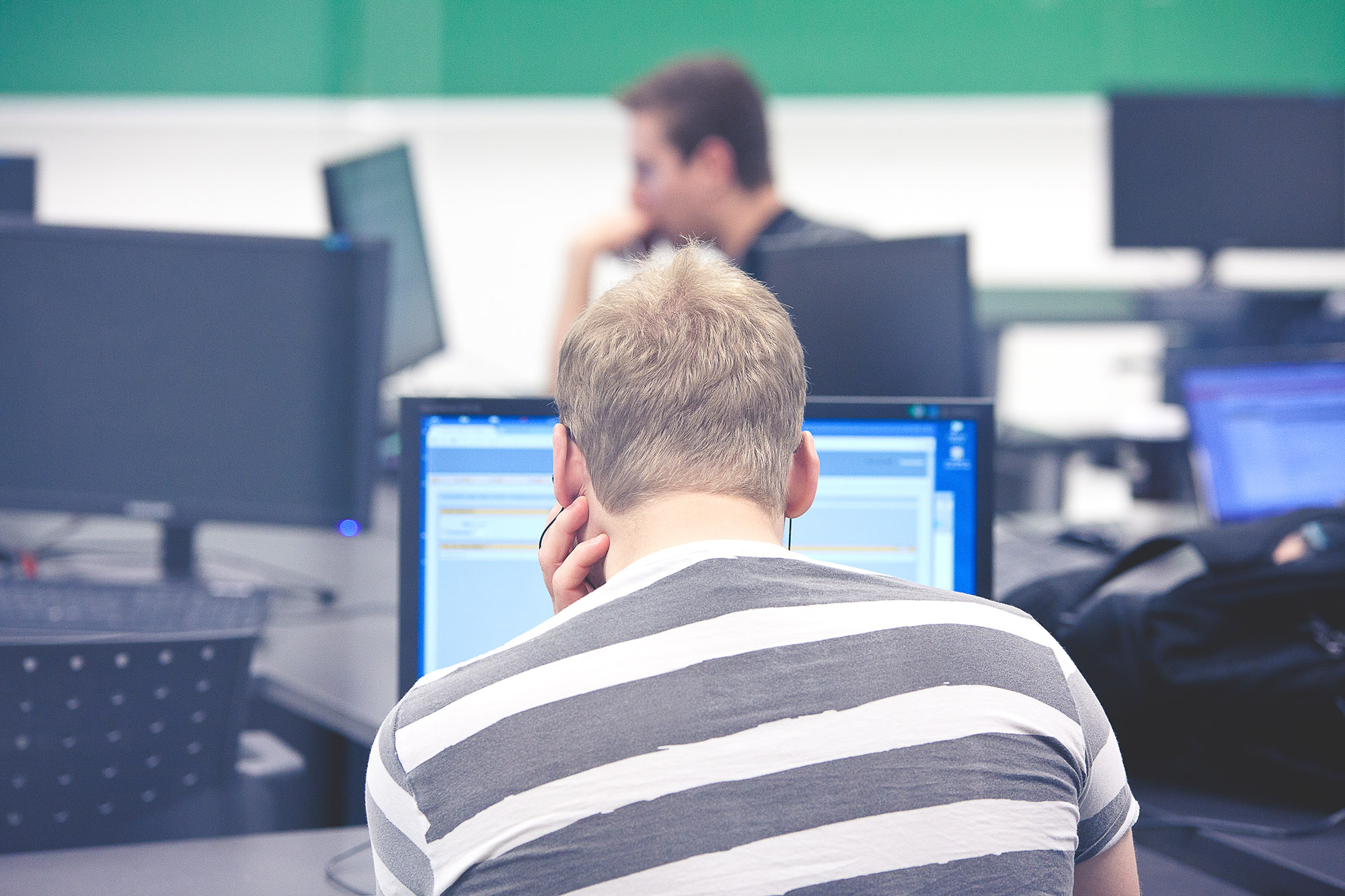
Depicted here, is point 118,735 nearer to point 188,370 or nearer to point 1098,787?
point 188,370

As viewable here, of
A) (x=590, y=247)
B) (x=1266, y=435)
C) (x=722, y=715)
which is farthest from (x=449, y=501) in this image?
(x=590, y=247)

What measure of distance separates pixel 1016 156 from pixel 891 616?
400 cm

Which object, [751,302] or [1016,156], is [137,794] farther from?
[1016,156]

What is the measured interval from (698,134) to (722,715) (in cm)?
168

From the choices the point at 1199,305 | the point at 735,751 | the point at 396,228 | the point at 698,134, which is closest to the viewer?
the point at 735,751

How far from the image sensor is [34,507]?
158 centimetres

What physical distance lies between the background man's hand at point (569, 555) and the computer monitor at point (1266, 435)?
1.38 metres

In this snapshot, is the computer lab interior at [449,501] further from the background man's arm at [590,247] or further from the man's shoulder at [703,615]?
the man's shoulder at [703,615]

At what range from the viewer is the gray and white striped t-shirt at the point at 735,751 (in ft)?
2.05

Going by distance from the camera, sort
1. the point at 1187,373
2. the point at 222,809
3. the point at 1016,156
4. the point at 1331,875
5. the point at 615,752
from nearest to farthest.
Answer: the point at 615,752
the point at 1331,875
the point at 222,809
the point at 1187,373
the point at 1016,156

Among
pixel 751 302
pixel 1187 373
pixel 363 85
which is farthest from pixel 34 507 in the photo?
pixel 363 85

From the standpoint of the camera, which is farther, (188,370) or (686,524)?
(188,370)

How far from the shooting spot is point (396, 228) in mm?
2064

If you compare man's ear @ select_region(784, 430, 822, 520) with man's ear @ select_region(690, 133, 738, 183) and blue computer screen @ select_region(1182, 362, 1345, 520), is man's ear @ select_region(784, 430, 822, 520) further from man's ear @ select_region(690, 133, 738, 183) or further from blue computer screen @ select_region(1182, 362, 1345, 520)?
man's ear @ select_region(690, 133, 738, 183)
